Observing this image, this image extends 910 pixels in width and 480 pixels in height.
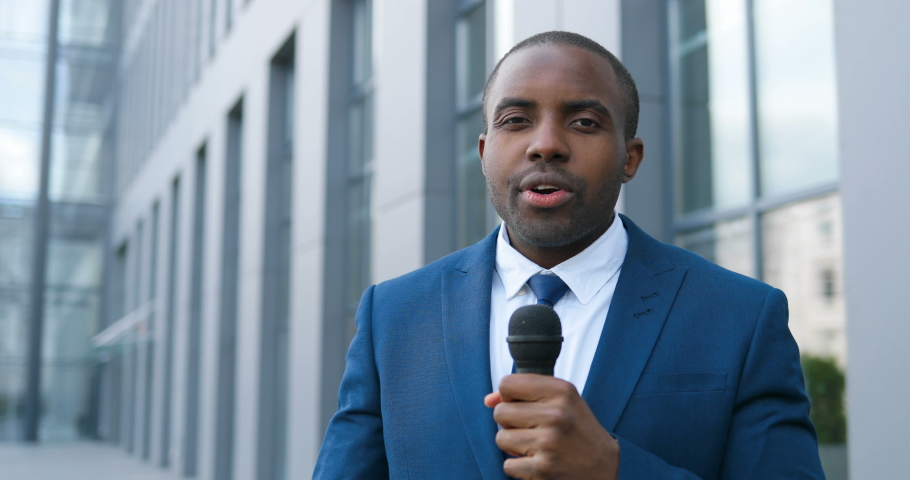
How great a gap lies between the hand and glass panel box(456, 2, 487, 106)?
238 inches

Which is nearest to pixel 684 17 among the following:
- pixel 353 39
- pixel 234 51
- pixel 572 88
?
pixel 572 88

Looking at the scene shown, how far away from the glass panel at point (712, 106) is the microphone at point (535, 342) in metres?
3.56

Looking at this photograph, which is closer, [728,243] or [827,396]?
[827,396]

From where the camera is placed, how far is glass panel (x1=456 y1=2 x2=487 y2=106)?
24.4 ft

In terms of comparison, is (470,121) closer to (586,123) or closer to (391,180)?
(391,180)

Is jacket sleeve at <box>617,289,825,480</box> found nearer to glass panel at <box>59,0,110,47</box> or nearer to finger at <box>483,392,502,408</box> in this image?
finger at <box>483,392,502,408</box>

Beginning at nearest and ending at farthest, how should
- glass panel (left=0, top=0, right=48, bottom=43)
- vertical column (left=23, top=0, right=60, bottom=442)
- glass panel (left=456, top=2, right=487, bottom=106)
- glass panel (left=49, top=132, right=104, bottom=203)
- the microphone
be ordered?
1. the microphone
2. glass panel (left=456, top=2, right=487, bottom=106)
3. vertical column (left=23, top=0, right=60, bottom=442)
4. glass panel (left=0, top=0, right=48, bottom=43)
5. glass panel (left=49, top=132, right=104, bottom=203)

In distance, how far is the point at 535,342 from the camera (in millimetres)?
1566

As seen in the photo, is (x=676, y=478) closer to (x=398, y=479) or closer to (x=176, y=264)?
(x=398, y=479)

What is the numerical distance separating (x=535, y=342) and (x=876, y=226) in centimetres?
238

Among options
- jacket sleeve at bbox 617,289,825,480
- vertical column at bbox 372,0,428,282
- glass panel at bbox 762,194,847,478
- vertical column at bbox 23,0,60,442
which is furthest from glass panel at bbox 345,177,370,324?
vertical column at bbox 23,0,60,442

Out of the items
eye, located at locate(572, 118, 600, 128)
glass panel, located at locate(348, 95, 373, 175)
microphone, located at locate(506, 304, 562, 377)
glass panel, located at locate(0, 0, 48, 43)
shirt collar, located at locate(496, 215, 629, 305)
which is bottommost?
microphone, located at locate(506, 304, 562, 377)

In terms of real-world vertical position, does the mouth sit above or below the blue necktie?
above

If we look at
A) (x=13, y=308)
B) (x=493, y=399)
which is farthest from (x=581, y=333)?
(x=13, y=308)
